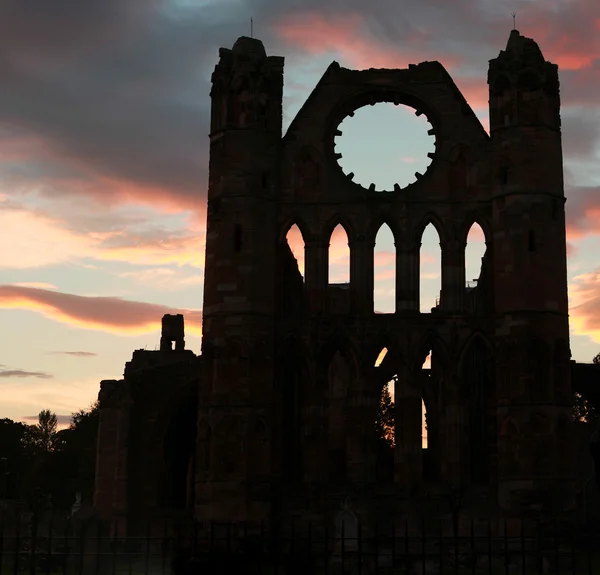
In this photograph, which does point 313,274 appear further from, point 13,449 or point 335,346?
point 13,449

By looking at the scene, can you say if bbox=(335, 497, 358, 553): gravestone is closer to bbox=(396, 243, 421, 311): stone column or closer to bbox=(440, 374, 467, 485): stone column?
bbox=(440, 374, 467, 485): stone column

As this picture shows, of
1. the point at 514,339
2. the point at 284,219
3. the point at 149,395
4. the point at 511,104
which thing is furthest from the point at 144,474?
the point at 511,104

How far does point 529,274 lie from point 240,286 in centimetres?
809

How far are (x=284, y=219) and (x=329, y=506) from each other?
836 cm

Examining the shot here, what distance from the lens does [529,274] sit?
31.5 meters

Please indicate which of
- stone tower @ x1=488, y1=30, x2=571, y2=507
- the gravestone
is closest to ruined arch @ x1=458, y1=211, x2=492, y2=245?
stone tower @ x1=488, y1=30, x2=571, y2=507

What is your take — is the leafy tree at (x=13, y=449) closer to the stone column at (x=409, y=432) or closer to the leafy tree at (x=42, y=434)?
the leafy tree at (x=42, y=434)

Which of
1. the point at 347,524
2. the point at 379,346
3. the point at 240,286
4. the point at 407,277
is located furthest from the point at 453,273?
the point at 347,524

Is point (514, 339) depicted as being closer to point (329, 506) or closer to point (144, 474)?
point (329, 506)

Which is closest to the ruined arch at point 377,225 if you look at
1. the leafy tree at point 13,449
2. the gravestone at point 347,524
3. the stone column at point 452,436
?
the stone column at point 452,436

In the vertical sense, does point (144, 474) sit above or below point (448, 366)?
below

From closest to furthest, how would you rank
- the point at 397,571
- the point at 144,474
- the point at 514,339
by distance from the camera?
1. the point at 397,571
2. the point at 514,339
3. the point at 144,474

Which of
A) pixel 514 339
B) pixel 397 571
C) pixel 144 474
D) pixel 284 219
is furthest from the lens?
pixel 144 474

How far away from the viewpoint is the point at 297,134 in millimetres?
34156
